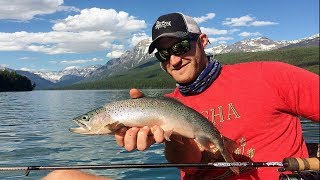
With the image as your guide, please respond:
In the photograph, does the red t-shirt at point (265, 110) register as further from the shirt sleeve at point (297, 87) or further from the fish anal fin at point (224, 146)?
the fish anal fin at point (224, 146)

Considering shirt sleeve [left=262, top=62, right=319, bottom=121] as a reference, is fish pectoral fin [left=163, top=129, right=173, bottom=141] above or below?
below

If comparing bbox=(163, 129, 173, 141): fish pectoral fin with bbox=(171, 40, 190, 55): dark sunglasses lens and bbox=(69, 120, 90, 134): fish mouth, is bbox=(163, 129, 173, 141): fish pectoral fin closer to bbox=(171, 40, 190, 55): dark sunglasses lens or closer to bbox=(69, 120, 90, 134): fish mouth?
bbox=(69, 120, 90, 134): fish mouth

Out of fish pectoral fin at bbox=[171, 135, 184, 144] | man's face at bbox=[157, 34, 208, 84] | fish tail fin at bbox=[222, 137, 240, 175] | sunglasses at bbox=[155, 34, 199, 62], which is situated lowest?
fish tail fin at bbox=[222, 137, 240, 175]

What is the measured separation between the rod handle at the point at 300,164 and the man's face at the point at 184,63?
1711 millimetres

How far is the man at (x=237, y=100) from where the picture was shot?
17.0 feet

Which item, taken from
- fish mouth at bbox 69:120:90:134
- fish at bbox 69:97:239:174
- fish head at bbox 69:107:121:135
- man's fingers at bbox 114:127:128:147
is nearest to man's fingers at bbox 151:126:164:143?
fish at bbox 69:97:239:174

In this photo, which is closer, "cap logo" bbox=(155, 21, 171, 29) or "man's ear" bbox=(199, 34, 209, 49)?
"cap logo" bbox=(155, 21, 171, 29)

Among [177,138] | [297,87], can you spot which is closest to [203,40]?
[297,87]

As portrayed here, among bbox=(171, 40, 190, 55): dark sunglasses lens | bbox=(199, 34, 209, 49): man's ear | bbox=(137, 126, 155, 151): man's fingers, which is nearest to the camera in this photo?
bbox=(137, 126, 155, 151): man's fingers

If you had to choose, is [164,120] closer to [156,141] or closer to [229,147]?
[156,141]

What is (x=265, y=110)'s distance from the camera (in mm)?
5289

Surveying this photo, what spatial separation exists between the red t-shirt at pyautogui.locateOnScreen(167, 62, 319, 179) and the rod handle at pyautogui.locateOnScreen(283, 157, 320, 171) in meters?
0.38

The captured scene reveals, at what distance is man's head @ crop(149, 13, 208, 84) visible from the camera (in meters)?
5.66

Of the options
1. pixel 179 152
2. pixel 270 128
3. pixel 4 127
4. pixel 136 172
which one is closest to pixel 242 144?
pixel 270 128
